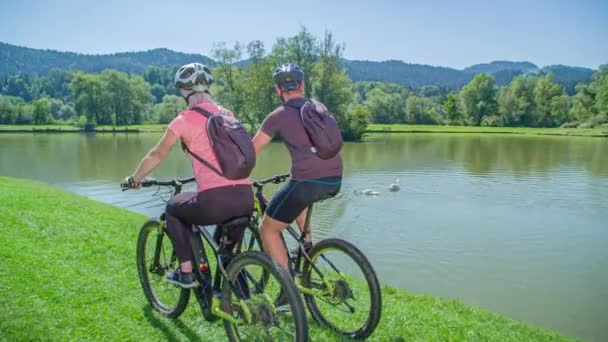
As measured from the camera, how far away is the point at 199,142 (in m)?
3.63

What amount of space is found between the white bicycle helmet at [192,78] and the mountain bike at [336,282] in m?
1.23

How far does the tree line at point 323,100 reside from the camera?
181ft

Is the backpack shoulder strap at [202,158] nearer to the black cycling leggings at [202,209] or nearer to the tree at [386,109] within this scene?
the black cycling leggings at [202,209]

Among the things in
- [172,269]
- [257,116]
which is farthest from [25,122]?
[172,269]

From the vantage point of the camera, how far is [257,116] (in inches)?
2205

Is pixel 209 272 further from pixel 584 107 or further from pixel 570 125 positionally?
pixel 584 107

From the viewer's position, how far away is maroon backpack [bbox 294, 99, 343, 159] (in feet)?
12.8

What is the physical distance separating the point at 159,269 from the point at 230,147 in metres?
1.85

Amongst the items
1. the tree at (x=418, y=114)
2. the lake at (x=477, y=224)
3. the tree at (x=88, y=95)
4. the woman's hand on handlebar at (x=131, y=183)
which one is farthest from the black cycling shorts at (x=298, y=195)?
the tree at (x=418, y=114)

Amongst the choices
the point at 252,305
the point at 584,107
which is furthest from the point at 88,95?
the point at 584,107

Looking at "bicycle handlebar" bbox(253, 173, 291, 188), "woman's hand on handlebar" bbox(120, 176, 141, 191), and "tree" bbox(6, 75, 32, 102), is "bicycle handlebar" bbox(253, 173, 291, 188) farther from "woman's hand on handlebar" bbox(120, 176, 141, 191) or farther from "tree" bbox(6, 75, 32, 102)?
"tree" bbox(6, 75, 32, 102)

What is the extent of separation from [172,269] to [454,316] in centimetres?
341

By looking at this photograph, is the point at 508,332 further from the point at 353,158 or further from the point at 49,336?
the point at 353,158

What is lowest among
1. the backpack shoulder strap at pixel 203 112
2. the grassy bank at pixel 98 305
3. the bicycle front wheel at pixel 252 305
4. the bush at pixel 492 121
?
the grassy bank at pixel 98 305
